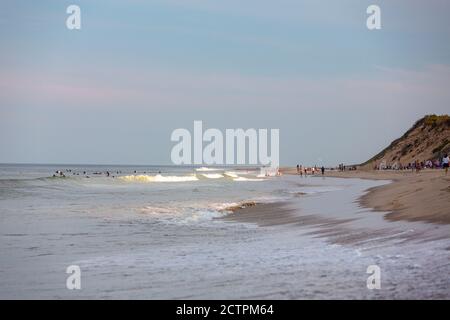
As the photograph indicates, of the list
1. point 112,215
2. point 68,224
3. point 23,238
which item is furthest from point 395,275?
point 112,215

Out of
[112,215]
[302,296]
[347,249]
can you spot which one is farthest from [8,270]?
[112,215]

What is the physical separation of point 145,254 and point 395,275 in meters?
5.17

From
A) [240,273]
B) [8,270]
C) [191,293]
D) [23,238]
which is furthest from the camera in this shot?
[23,238]

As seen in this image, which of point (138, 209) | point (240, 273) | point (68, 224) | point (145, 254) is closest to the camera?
point (240, 273)

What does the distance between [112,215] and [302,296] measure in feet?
48.5

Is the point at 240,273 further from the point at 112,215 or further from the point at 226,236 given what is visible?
the point at 112,215

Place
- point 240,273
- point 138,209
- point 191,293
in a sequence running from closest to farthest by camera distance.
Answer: point 191,293 < point 240,273 < point 138,209

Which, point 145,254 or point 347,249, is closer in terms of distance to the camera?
point 347,249

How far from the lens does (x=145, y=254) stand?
420 inches

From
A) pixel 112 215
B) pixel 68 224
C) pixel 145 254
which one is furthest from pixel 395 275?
pixel 112 215

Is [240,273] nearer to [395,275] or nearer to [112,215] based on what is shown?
[395,275]
